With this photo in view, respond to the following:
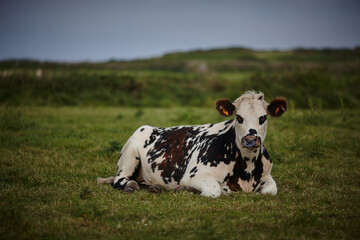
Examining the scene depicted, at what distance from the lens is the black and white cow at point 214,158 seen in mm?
6188

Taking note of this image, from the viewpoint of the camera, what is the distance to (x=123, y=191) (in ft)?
21.8

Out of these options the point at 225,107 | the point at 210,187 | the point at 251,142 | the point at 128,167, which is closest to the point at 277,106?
the point at 225,107

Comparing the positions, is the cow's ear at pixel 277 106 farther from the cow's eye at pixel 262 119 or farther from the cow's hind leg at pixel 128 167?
the cow's hind leg at pixel 128 167

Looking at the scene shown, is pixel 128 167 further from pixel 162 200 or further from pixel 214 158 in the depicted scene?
pixel 214 158

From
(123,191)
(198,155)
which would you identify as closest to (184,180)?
(198,155)

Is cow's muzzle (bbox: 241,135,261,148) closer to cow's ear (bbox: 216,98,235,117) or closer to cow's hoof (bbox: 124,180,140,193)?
cow's ear (bbox: 216,98,235,117)

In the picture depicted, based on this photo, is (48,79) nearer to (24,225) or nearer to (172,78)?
(172,78)

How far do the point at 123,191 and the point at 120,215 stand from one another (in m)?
1.54

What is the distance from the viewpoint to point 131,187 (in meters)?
6.77

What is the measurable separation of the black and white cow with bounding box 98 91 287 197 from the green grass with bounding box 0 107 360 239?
1.10 ft

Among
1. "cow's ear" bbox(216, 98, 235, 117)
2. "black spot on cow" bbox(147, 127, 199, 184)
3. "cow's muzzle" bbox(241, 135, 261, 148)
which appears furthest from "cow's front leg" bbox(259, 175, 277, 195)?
"black spot on cow" bbox(147, 127, 199, 184)

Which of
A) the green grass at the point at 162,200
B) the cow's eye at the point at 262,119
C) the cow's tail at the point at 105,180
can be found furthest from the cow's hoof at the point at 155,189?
the cow's eye at the point at 262,119

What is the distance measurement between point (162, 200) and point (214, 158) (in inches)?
46.6

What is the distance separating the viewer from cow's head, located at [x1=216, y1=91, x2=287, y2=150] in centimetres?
586
